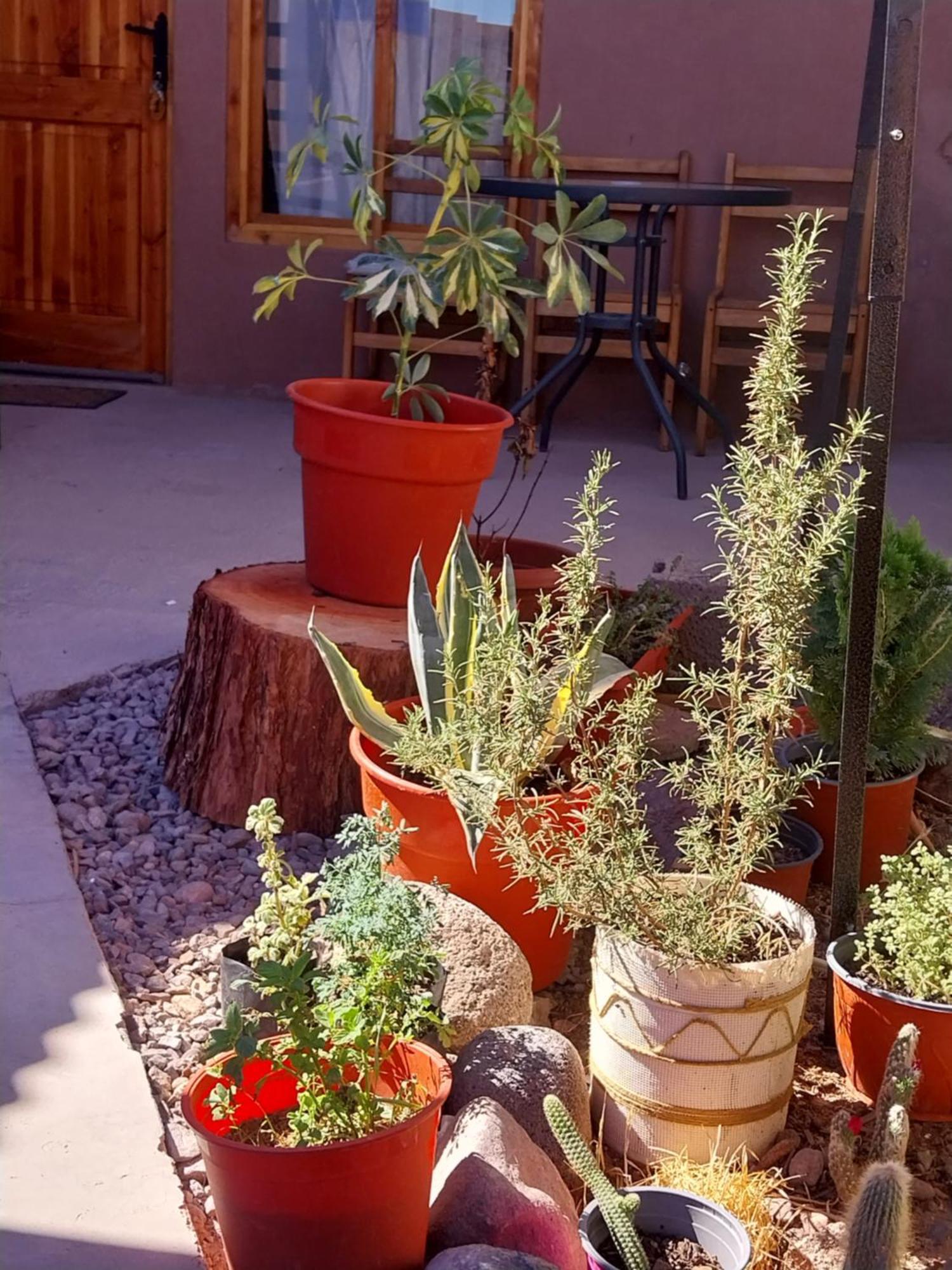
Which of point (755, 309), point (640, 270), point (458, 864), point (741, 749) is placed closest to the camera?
point (741, 749)

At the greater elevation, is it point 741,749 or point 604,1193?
point 741,749

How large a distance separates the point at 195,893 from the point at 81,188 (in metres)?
4.97

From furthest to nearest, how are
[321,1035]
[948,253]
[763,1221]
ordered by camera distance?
[948,253]
[763,1221]
[321,1035]

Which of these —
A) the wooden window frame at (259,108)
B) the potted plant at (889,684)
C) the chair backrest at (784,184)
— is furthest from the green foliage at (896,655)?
the wooden window frame at (259,108)

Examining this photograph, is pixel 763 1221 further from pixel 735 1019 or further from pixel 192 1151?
pixel 192 1151

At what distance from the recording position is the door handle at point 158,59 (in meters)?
6.36

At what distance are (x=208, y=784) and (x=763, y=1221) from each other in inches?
55.4

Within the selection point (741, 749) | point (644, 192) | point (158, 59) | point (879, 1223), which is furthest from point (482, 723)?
point (158, 59)

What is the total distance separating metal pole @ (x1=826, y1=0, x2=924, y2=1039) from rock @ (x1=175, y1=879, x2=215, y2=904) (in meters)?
1.05

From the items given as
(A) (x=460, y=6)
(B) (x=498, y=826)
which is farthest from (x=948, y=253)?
(B) (x=498, y=826)

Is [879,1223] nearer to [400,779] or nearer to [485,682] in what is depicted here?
[485,682]

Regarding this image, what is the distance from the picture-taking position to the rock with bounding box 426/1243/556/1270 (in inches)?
55.2

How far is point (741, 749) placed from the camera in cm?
192

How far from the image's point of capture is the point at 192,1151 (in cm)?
180
